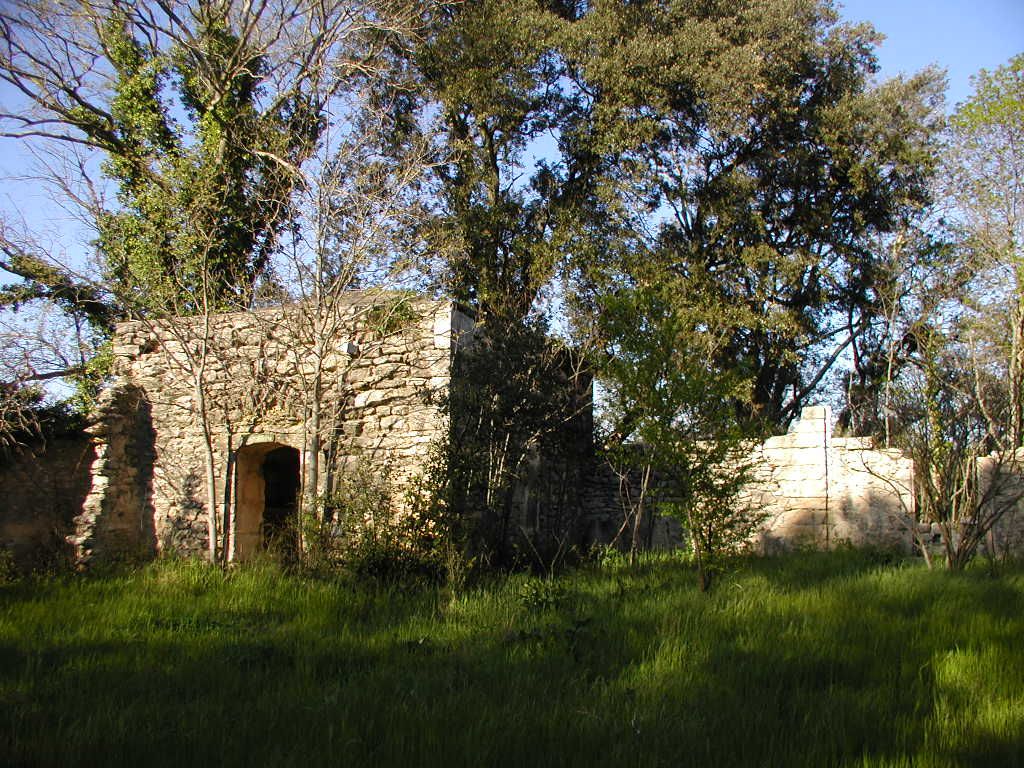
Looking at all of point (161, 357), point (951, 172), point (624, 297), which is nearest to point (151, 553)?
point (161, 357)

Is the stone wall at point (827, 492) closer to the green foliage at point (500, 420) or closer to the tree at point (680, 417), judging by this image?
the green foliage at point (500, 420)

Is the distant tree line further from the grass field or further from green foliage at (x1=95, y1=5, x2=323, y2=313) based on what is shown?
the grass field

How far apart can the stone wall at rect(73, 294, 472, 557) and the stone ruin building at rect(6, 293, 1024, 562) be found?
0.02 metres

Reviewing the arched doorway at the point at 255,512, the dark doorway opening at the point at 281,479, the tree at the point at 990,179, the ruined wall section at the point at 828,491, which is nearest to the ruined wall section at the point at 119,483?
the arched doorway at the point at 255,512

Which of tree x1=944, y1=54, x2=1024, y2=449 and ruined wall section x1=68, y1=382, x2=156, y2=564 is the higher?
tree x1=944, y1=54, x2=1024, y2=449

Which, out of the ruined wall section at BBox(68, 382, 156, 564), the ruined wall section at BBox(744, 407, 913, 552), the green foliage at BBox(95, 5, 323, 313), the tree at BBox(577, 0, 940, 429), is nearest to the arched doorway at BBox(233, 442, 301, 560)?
the ruined wall section at BBox(68, 382, 156, 564)

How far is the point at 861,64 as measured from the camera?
15906mm

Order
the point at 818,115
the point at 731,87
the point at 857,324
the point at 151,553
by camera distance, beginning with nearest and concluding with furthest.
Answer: the point at 151,553 < the point at 731,87 < the point at 818,115 < the point at 857,324

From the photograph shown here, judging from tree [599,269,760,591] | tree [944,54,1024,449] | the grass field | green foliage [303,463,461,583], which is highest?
tree [944,54,1024,449]

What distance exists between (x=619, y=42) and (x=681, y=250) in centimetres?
442

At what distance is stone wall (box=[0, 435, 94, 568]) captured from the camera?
29.7ft

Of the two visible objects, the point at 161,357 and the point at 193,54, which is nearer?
the point at 161,357

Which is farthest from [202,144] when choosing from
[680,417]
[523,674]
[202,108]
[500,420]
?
[523,674]

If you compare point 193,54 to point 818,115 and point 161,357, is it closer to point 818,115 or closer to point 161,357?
point 161,357
